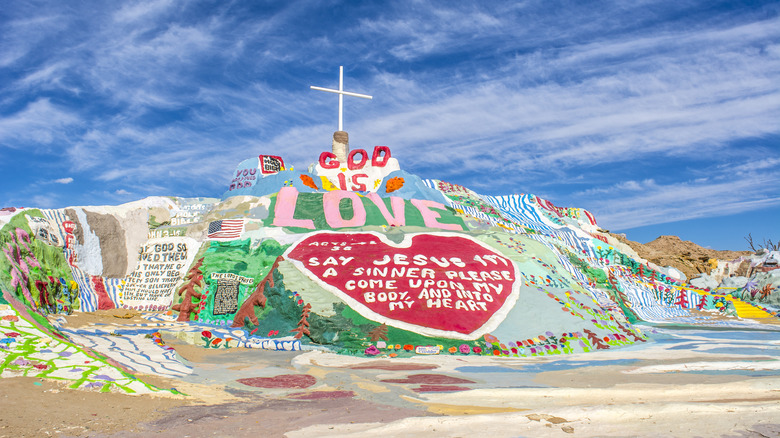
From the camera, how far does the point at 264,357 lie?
1091cm

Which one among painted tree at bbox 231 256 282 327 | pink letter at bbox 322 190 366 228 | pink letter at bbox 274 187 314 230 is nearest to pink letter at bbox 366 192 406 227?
pink letter at bbox 322 190 366 228

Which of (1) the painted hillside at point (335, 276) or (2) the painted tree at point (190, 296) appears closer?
(1) the painted hillside at point (335, 276)

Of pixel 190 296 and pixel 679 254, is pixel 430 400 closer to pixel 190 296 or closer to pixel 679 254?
pixel 190 296

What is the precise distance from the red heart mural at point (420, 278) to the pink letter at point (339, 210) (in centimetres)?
311

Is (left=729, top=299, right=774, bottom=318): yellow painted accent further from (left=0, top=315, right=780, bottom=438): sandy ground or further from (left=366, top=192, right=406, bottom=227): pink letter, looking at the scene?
(left=366, top=192, right=406, bottom=227): pink letter

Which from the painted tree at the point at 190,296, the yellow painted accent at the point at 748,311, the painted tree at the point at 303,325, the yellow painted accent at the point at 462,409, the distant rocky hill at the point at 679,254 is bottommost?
the yellow painted accent at the point at 462,409

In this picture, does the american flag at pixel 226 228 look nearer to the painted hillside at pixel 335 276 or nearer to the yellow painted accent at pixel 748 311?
the painted hillside at pixel 335 276

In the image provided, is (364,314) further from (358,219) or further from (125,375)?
(358,219)

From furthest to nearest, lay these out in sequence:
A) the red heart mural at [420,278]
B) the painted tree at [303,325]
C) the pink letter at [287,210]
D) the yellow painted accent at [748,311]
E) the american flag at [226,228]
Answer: the yellow painted accent at [748,311] → the pink letter at [287,210] → the american flag at [226,228] → the painted tree at [303,325] → the red heart mural at [420,278]

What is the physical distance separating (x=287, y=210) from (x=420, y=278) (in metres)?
8.39

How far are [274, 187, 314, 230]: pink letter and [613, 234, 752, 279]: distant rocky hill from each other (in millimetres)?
21187

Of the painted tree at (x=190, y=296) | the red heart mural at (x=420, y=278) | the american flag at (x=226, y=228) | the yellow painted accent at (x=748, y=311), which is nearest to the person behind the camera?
the red heart mural at (x=420, y=278)

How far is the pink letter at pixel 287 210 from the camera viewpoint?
19.2 m

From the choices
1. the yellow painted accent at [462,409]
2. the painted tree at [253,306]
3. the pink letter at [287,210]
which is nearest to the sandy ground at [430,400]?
the yellow painted accent at [462,409]
